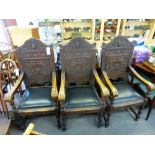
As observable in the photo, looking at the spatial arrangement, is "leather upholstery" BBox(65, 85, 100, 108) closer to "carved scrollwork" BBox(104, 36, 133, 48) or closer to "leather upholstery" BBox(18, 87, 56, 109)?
"leather upholstery" BBox(18, 87, 56, 109)

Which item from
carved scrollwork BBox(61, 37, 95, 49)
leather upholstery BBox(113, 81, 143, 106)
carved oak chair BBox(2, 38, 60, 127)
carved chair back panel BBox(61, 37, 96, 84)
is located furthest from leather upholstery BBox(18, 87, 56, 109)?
leather upholstery BBox(113, 81, 143, 106)

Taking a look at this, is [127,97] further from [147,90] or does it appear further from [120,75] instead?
[120,75]

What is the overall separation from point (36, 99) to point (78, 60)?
63 centimetres

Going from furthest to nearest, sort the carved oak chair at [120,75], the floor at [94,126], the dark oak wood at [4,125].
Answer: the floor at [94,126] < the carved oak chair at [120,75] < the dark oak wood at [4,125]

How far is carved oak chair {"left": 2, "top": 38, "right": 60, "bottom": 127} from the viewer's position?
1.45 metres

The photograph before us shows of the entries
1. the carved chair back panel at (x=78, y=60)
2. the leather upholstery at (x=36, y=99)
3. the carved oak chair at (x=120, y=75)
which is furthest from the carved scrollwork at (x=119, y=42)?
the leather upholstery at (x=36, y=99)

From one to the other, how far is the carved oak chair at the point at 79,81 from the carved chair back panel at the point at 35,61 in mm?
179

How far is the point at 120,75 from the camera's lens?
182 cm

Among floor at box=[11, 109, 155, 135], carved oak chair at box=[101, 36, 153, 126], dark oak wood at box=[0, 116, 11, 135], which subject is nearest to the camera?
dark oak wood at box=[0, 116, 11, 135]

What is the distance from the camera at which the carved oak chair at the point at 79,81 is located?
4.81ft

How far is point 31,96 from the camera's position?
1.56 m

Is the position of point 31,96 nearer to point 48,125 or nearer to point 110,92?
point 48,125

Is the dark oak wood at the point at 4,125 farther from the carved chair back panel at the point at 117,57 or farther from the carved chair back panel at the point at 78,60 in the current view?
the carved chair back panel at the point at 117,57

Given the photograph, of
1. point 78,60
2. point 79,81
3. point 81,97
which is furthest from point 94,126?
point 78,60
